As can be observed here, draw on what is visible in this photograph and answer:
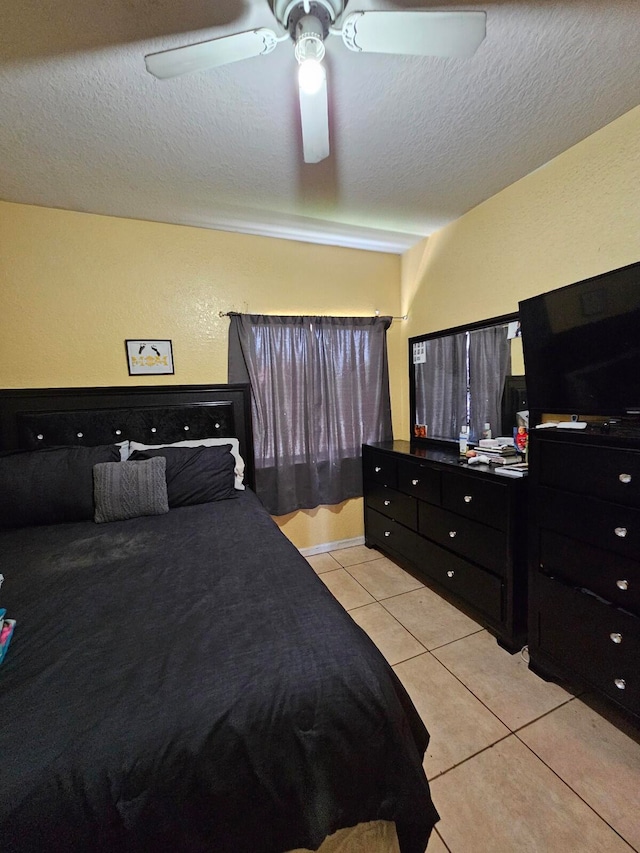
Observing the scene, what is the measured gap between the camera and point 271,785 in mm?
723

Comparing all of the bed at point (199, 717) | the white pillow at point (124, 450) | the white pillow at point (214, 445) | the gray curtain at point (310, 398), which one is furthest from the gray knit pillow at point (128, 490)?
the gray curtain at point (310, 398)

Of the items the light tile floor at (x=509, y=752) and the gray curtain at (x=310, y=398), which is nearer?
the light tile floor at (x=509, y=752)

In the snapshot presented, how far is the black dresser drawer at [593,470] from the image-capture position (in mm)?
1279

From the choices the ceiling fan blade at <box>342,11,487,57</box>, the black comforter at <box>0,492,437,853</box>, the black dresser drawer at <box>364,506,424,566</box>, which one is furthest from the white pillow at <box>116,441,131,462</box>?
the ceiling fan blade at <box>342,11,487,57</box>

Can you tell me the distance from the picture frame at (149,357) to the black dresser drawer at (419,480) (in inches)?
71.9

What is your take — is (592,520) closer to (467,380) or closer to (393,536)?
(467,380)

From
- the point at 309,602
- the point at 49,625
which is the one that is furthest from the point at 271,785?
the point at 49,625

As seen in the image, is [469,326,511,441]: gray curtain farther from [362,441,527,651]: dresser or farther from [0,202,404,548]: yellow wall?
[0,202,404,548]: yellow wall

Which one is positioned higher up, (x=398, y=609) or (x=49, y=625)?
(x=49, y=625)

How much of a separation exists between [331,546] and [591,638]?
194cm

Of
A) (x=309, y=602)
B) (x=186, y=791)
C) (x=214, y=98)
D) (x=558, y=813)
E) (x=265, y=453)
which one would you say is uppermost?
(x=214, y=98)

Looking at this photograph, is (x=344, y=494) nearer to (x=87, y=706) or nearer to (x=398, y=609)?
(x=398, y=609)

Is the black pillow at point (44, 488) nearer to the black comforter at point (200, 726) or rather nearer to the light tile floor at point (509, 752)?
the black comforter at point (200, 726)

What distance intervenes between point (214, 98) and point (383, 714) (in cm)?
218
